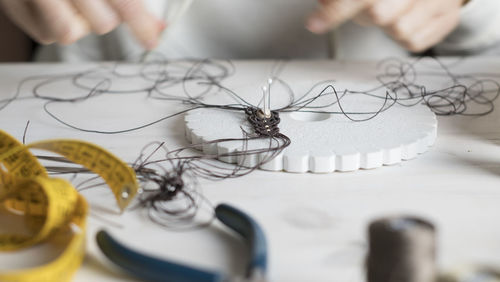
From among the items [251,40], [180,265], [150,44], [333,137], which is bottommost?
[180,265]

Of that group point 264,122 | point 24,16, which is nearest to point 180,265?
point 264,122

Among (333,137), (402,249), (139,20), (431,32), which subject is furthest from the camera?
(431,32)

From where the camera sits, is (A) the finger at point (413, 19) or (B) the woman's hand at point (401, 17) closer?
(B) the woman's hand at point (401, 17)

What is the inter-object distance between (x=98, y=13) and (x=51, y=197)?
1.29 feet

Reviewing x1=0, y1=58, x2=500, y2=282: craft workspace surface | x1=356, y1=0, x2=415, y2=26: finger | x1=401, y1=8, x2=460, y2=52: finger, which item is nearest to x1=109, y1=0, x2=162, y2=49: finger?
x1=0, y1=58, x2=500, y2=282: craft workspace surface

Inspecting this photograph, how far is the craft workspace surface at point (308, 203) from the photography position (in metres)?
0.56

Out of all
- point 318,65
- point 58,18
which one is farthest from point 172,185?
point 318,65

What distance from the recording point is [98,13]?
90cm

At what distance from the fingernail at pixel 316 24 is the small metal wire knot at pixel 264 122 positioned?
0.54ft

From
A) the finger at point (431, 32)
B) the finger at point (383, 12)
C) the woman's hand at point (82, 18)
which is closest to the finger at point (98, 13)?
the woman's hand at point (82, 18)

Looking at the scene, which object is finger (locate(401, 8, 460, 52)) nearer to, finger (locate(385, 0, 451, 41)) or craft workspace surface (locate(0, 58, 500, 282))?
finger (locate(385, 0, 451, 41))

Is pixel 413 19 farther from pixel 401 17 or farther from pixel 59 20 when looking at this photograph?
pixel 59 20

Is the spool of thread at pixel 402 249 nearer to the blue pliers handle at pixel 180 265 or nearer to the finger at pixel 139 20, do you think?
the blue pliers handle at pixel 180 265

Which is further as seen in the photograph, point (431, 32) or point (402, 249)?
point (431, 32)
